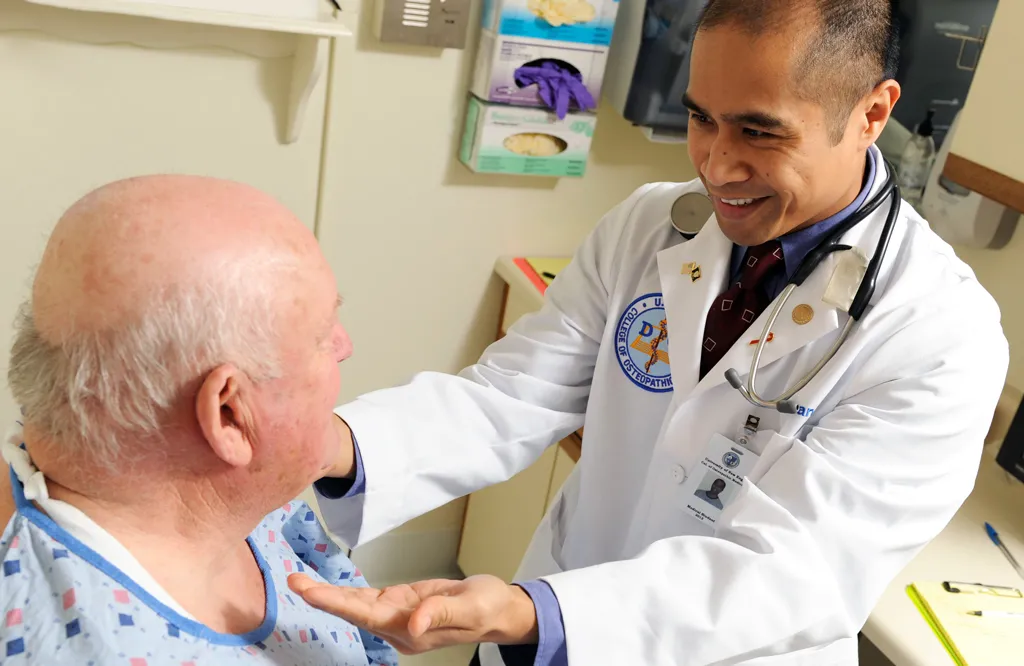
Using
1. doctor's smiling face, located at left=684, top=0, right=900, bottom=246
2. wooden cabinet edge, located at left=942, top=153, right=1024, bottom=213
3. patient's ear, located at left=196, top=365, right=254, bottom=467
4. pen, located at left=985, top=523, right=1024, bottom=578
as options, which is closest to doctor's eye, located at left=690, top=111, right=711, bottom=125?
doctor's smiling face, located at left=684, top=0, right=900, bottom=246

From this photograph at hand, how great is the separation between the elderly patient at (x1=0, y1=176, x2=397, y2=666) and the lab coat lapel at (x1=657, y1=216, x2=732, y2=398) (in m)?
0.53

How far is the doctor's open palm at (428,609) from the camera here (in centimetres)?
87

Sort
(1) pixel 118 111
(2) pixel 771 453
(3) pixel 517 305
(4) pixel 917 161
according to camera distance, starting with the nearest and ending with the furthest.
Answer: (2) pixel 771 453 → (1) pixel 118 111 → (4) pixel 917 161 → (3) pixel 517 305

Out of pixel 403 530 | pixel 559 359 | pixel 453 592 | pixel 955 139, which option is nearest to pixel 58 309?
pixel 453 592

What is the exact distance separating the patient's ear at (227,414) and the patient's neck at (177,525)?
0.05 m

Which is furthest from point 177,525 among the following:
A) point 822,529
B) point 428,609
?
point 822,529

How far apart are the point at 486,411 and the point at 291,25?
32.2 inches

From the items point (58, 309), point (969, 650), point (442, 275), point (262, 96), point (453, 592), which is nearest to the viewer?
point (58, 309)

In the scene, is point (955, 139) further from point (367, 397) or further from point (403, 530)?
point (403, 530)

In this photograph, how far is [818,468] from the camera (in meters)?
1.06

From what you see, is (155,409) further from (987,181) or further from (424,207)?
(424,207)

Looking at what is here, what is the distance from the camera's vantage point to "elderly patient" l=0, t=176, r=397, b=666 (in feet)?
2.56

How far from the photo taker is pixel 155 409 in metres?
0.81

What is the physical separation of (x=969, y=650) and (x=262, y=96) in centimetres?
154
